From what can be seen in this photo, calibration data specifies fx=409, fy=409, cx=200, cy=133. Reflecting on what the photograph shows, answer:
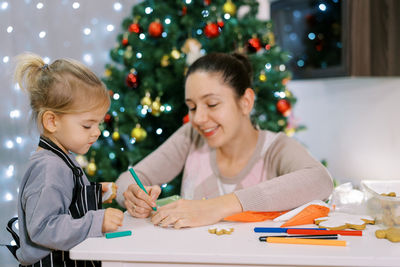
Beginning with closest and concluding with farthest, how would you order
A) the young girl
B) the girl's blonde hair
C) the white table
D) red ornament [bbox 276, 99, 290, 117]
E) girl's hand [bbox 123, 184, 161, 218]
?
the white table < the young girl < the girl's blonde hair < girl's hand [bbox 123, 184, 161, 218] < red ornament [bbox 276, 99, 290, 117]

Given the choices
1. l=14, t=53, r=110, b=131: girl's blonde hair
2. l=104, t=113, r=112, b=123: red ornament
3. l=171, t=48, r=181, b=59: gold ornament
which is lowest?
l=104, t=113, r=112, b=123: red ornament

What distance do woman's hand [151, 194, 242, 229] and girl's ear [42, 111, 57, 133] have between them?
1.09 ft

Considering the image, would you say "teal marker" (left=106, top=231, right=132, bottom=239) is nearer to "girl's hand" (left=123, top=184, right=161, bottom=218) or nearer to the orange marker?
"girl's hand" (left=123, top=184, right=161, bottom=218)

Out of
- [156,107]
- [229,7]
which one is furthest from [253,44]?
[156,107]

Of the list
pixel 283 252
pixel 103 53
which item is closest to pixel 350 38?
pixel 103 53

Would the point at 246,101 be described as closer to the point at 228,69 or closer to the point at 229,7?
the point at 228,69

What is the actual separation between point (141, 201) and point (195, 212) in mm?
183

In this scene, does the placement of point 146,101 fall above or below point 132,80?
below

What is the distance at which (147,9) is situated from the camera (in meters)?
1.99

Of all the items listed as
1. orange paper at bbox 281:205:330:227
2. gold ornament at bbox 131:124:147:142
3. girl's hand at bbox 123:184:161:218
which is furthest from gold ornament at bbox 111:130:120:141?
orange paper at bbox 281:205:330:227

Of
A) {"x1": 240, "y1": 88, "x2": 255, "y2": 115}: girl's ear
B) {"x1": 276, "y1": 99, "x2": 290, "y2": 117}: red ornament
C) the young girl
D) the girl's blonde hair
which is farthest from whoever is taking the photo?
{"x1": 276, "y1": 99, "x2": 290, "y2": 117}: red ornament

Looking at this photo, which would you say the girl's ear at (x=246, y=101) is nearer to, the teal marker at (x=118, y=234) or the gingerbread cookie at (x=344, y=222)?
the gingerbread cookie at (x=344, y=222)

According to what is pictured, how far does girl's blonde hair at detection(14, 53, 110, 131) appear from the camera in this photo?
3.23ft

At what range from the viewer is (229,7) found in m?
1.95
